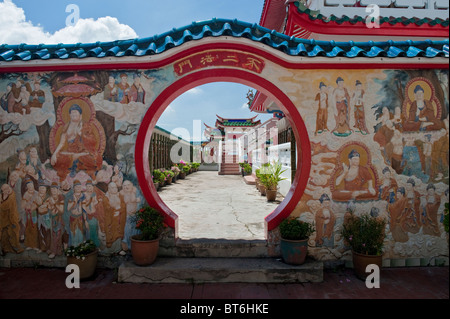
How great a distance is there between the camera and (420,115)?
4301 millimetres

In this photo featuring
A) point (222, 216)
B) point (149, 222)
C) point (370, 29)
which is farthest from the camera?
point (222, 216)

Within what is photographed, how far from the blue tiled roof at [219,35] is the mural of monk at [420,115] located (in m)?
0.64

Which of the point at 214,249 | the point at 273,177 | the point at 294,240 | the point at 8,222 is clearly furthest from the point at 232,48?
the point at 273,177

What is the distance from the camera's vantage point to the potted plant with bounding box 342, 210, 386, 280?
12.8ft

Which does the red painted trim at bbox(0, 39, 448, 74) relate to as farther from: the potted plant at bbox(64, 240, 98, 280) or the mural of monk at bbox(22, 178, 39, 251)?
the potted plant at bbox(64, 240, 98, 280)

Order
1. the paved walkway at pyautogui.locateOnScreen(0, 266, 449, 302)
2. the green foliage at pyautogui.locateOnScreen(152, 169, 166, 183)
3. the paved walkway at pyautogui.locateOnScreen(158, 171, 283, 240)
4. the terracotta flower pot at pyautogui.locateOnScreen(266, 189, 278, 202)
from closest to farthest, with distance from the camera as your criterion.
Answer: the paved walkway at pyautogui.locateOnScreen(0, 266, 449, 302)
the paved walkway at pyautogui.locateOnScreen(158, 171, 283, 240)
the terracotta flower pot at pyautogui.locateOnScreen(266, 189, 278, 202)
the green foliage at pyautogui.locateOnScreen(152, 169, 166, 183)

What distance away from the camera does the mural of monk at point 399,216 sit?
430 centimetres

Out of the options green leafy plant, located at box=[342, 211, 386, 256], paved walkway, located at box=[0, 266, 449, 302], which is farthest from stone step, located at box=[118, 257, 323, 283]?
green leafy plant, located at box=[342, 211, 386, 256]

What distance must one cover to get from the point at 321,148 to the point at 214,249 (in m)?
2.47

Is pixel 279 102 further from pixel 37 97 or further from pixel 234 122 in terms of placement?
pixel 234 122

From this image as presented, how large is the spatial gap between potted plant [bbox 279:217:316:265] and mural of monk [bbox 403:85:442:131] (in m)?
2.43

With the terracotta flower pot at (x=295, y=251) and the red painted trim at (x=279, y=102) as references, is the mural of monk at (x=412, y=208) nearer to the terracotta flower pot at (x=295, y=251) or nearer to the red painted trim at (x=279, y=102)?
the red painted trim at (x=279, y=102)

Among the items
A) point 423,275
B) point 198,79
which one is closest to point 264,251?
point 423,275

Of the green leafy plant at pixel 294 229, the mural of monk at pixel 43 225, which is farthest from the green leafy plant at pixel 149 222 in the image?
the green leafy plant at pixel 294 229
